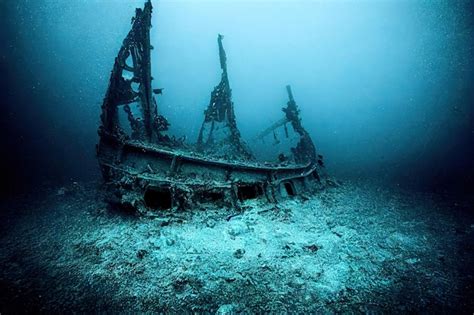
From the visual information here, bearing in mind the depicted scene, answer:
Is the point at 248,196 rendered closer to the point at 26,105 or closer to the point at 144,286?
the point at 144,286

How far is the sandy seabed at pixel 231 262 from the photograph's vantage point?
3256mm

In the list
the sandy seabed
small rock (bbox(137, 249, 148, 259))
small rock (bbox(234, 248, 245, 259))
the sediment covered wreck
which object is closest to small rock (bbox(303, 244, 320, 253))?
the sandy seabed

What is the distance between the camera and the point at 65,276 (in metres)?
3.62

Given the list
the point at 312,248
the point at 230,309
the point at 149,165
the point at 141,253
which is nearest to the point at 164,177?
the point at 149,165

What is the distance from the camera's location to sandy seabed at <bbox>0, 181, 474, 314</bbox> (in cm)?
326

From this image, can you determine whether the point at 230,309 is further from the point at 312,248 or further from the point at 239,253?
the point at 312,248

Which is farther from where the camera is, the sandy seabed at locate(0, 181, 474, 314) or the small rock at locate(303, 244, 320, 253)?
the small rock at locate(303, 244, 320, 253)

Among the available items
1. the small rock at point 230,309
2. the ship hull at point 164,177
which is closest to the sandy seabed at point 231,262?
the small rock at point 230,309

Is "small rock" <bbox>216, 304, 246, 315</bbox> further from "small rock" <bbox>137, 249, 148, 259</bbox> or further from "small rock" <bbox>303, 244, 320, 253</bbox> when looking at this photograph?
"small rock" <bbox>303, 244, 320, 253</bbox>

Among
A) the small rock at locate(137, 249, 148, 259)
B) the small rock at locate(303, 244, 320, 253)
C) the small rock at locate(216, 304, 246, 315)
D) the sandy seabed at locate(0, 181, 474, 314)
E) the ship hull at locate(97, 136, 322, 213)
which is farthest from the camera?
the ship hull at locate(97, 136, 322, 213)

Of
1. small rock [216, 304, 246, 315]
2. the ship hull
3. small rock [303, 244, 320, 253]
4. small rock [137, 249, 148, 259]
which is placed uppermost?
the ship hull

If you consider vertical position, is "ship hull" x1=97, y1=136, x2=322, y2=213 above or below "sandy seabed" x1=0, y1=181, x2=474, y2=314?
above

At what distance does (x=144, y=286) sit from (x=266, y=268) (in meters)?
2.10

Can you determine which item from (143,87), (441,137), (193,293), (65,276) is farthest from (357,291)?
(441,137)
